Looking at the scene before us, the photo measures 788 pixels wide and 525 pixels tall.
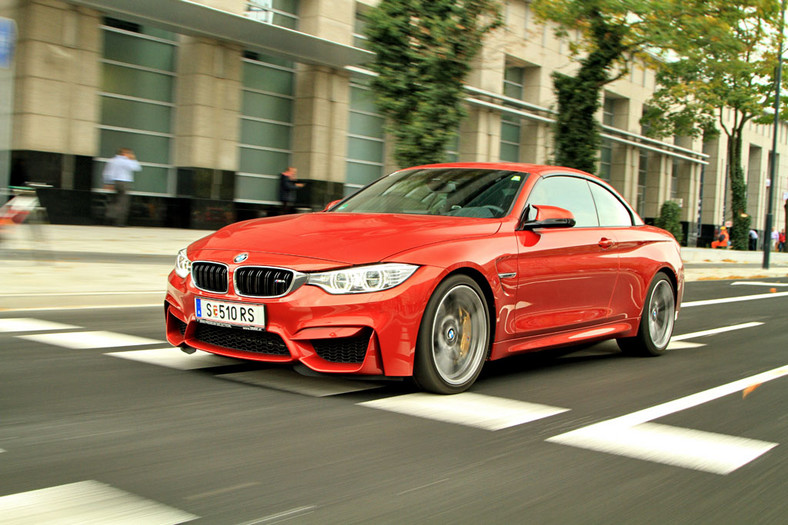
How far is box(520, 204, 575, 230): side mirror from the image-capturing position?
220 inches

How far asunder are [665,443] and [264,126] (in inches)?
812

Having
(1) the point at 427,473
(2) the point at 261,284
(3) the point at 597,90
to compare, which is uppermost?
(3) the point at 597,90

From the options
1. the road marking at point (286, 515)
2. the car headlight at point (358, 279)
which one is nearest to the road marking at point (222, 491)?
the road marking at point (286, 515)

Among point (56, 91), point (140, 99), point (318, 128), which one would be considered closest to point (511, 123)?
point (318, 128)

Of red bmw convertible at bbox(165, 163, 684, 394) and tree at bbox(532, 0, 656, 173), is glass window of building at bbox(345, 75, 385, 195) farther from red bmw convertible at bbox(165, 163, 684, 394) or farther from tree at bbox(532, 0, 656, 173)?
red bmw convertible at bbox(165, 163, 684, 394)

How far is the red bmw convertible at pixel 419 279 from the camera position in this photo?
4645mm

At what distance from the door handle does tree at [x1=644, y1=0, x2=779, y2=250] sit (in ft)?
51.7

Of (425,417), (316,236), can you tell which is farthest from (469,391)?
(316,236)

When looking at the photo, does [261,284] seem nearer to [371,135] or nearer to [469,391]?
[469,391]

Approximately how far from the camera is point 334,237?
4980 mm

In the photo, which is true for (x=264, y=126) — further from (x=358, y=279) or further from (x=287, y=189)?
(x=358, y=279)

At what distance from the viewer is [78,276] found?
9.95 m

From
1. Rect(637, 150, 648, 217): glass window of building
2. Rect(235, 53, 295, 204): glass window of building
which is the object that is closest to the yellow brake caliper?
Rect(235, 53, 295, 204): glass window of building

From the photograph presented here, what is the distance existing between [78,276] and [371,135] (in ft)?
59.0
